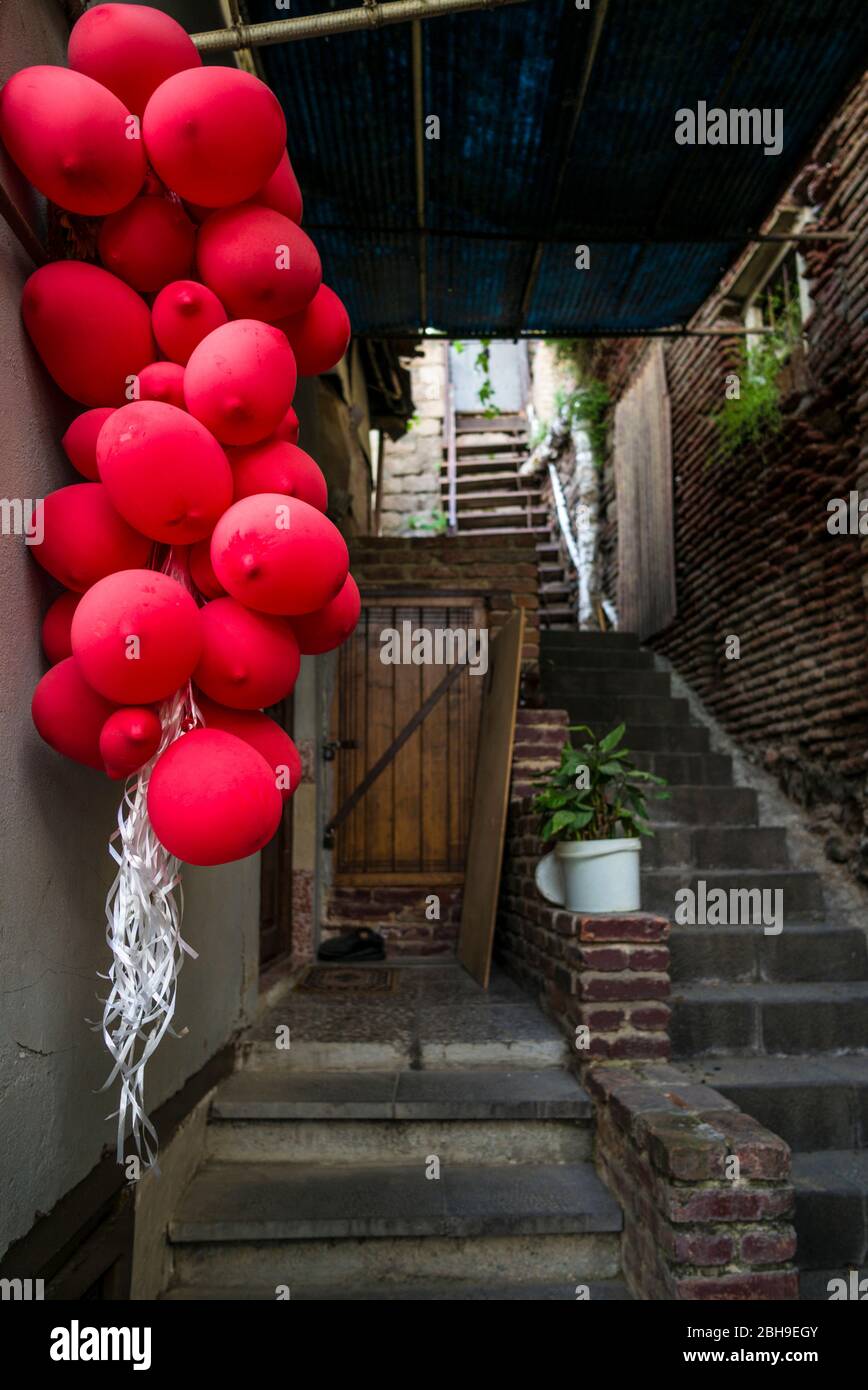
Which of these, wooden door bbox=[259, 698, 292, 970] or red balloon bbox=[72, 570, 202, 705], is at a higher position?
red balloon bbox=[72, 570, 202, 705]

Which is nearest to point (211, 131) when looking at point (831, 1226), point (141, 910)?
point (141, 910)

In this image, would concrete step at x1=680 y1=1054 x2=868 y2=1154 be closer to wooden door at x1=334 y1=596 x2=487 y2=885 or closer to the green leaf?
the green leaf

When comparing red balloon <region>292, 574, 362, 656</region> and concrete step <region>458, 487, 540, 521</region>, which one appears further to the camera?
concrete step <region>458, 487, 540, 521</region>

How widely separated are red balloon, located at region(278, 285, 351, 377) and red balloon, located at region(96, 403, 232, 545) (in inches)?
14.8

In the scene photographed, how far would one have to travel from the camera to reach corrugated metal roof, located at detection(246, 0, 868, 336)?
2.58 meters

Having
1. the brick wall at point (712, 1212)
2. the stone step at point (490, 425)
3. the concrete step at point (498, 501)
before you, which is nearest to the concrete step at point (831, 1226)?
the brick wall at point (712, 1212)

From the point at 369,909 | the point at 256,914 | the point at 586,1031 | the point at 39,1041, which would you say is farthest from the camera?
the point at 369,909

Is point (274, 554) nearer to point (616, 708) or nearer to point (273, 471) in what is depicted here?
point (273, 471)

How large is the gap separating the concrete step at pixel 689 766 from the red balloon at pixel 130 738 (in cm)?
420

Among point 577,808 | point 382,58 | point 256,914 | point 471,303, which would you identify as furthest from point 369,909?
point 382,58

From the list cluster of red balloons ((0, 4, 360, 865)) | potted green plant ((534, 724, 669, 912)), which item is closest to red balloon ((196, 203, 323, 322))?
cluster of red balloons ((0, 4, 360, 865))

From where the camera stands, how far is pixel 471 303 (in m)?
3.89

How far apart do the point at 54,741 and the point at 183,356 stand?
569 mm

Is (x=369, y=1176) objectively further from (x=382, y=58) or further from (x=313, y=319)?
(x=382, y=58)
